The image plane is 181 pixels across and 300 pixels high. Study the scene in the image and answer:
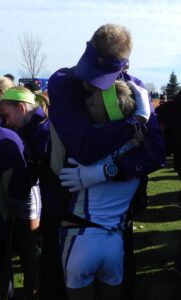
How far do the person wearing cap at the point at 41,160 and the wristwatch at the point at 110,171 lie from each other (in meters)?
0.33

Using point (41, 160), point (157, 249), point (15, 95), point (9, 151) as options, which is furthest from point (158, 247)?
point (9, 151)

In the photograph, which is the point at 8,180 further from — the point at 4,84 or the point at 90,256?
the point at 4,84

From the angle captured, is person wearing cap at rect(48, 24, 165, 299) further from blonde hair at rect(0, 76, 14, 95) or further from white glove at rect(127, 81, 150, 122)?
blonde hair at rect(0, 76, 14, 95)

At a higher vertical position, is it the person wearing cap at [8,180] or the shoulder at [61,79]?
the shoulder at [61,79]

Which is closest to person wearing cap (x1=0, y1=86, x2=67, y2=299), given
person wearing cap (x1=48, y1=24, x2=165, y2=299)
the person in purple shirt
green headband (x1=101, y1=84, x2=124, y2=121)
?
the person in purple shirt

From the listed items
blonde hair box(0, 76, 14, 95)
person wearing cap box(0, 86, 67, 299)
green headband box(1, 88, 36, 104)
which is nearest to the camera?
person wearing cap box(0, 86, 67, 299)

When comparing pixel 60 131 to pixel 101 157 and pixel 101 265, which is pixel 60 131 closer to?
pixel 101 157

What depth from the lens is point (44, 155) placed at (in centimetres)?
247

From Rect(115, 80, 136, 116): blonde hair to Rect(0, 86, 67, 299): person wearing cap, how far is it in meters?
0.51

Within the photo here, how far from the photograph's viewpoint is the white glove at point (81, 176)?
2113 millimetres

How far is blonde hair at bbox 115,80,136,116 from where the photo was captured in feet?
6.86

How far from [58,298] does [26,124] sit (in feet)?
4.18

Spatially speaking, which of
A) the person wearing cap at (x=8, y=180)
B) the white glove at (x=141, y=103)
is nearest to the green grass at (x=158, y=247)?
the person wearing cap at (x=8, y=180)

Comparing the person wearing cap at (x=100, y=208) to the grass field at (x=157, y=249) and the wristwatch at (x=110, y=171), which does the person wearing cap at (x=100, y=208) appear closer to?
the wristwatch at (x=110, y=171)
